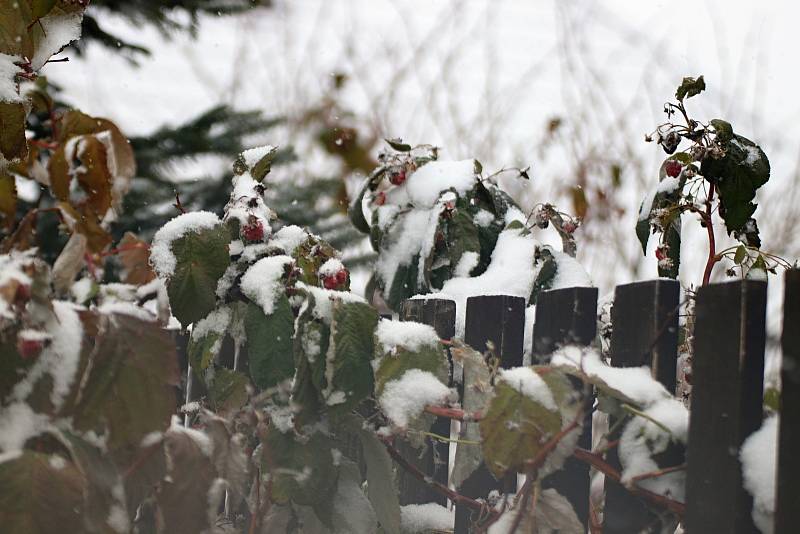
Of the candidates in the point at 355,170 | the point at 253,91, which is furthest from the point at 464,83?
the point at 253,91

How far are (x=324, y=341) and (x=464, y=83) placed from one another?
4.19 metres

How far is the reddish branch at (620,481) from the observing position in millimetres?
934

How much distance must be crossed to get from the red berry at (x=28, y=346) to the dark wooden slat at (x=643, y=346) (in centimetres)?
68

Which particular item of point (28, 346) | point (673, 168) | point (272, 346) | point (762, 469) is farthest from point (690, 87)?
point (28, 346)

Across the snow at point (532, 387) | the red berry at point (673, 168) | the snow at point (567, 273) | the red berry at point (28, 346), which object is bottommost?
the snow at point (532, 387)

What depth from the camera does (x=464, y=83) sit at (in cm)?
500

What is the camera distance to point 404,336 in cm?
101

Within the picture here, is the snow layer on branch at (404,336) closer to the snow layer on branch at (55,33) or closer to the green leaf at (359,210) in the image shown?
the snow layer on branch at (55,33)

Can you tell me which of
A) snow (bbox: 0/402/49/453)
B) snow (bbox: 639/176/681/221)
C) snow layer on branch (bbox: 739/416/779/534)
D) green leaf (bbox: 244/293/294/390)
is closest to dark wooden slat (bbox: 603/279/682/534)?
snow layer on branch (bbox: 739/416/779/534)

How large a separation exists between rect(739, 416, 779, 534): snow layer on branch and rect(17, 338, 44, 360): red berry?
0.75m

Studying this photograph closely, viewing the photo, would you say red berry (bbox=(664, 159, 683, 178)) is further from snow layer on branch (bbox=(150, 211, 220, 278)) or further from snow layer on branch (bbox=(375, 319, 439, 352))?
snow layer on branch (bbox=(150, 211, 220, 278))

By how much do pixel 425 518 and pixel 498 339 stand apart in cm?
32

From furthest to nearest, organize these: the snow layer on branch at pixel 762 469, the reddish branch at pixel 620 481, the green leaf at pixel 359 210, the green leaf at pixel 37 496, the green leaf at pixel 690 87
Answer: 1. the green leaf at pixel 359 210
2. the green leaf at pixel 690 87
3. the reddish branch at pixel 620 481
4. the snow layer on branch at pixel 762 469
5. the green leaf at pixel 37 496

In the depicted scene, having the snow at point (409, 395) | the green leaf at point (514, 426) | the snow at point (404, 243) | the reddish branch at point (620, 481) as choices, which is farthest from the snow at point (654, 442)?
the snow at point (404, 243)
